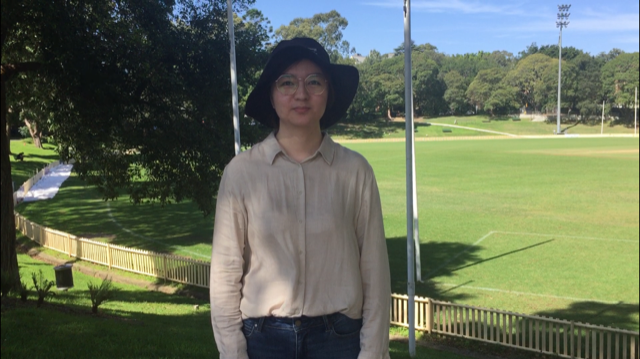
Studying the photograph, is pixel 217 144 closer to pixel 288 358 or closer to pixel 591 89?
pixel 288 358

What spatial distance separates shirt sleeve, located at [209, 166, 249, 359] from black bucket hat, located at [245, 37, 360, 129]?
0.31m

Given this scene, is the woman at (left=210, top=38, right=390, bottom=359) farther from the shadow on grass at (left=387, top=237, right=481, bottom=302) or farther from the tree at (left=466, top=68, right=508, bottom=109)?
the tree at (left=466, top=68, right=508, bottom=109)

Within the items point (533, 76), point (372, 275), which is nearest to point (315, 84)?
point (372, 275)

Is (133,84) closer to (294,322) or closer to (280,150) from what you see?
(280,150)

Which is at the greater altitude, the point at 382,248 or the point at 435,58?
the point at 435,58

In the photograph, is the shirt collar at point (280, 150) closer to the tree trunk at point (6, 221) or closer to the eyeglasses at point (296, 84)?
the eyeglasses at point (296, 84)

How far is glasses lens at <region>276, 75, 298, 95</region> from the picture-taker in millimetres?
1720

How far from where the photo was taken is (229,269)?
5.43 ft

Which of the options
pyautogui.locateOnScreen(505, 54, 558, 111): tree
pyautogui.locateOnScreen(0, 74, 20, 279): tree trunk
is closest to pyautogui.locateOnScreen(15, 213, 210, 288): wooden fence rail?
pyautogui.locateOnScreen(0, 74, 20, 279): tree trunk

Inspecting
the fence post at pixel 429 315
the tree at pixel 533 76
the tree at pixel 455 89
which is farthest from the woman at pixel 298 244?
the tree at pixel 533 76

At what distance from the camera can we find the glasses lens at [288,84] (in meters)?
1.72

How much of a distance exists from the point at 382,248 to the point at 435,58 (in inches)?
679

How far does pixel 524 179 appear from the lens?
25609mm

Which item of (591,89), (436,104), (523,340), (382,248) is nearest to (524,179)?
(591,89)
